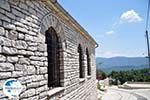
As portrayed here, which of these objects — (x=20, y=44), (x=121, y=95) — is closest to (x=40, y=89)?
(x=20, y=44)

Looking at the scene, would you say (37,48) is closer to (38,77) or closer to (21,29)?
(38,77)

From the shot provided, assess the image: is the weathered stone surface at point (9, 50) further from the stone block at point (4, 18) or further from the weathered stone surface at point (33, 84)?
the weathered stone surface at point (33, 84)

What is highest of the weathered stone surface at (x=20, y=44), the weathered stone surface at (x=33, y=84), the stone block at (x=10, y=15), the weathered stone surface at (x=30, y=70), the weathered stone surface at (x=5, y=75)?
the stone block at (x=10, y=15)

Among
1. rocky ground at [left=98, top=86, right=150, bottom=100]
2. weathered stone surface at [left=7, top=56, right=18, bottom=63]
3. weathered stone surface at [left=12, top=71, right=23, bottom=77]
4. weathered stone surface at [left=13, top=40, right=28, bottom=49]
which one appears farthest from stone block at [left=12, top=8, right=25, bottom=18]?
rocky ground at [left=98, top=86, right=150, bottom=100]

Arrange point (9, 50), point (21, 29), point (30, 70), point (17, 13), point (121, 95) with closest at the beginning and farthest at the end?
point (9, 50), point (17, 13), point (21, 29), point (30, 70), point (121, 95)

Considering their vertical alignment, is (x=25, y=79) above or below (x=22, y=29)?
below

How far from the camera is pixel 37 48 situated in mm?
5676

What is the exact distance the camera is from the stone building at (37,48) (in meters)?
4.48

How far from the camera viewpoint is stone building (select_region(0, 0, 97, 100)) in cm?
448

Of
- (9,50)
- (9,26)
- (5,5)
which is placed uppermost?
(5,5)

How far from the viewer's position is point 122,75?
1992 inches

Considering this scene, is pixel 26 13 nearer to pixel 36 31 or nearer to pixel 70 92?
pixel 36 31

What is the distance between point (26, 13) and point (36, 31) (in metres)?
0.56

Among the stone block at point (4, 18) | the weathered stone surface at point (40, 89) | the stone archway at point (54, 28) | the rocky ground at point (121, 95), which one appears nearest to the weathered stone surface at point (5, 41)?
the stone block at point (4, 18)
